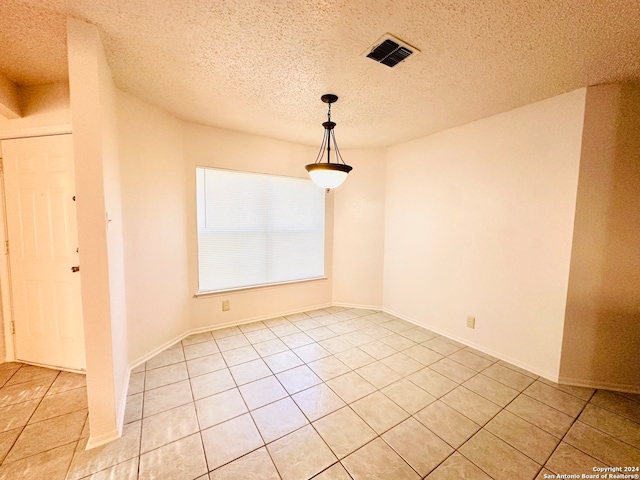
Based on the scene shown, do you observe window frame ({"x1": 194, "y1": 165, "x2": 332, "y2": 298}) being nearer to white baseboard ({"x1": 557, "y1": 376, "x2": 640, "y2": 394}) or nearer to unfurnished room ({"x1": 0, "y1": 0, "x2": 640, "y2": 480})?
unfurnished room ({"x1": 0, "y1": 0, "x2": 640, "y2": 480})

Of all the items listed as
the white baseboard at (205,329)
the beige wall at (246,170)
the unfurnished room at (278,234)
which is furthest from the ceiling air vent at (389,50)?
the white baseboard at (205,329)

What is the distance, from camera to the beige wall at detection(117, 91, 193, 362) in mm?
2365

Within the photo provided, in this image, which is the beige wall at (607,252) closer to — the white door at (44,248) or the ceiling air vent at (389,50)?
the ceiling air vent at (389,50)

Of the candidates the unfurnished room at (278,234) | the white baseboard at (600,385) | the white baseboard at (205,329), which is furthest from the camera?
the white baseboard at (205,329)

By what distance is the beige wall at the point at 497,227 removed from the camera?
2.29 meters

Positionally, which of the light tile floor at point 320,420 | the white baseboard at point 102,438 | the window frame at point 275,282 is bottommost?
the light tile floor at point 320,420

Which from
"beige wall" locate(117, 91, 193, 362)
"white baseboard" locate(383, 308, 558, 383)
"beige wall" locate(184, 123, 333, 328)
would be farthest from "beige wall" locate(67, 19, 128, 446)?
"white baseboard" locate(383, 308, 558, 383)

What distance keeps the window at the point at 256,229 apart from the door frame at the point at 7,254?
127cm

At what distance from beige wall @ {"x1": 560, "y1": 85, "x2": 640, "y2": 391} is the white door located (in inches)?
178

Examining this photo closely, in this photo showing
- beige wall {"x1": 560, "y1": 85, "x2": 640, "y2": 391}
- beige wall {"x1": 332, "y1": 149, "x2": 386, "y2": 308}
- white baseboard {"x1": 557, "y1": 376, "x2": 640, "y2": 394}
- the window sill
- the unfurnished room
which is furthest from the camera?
beige wall {"x1": 332, "y1": 149, "x2": 386, "y2": 308}

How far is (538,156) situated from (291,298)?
11.2 feet

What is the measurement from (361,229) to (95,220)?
10.7 feet

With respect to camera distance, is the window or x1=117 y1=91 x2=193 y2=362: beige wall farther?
the window

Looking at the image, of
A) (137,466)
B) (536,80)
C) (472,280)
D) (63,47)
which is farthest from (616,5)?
(137,466)
